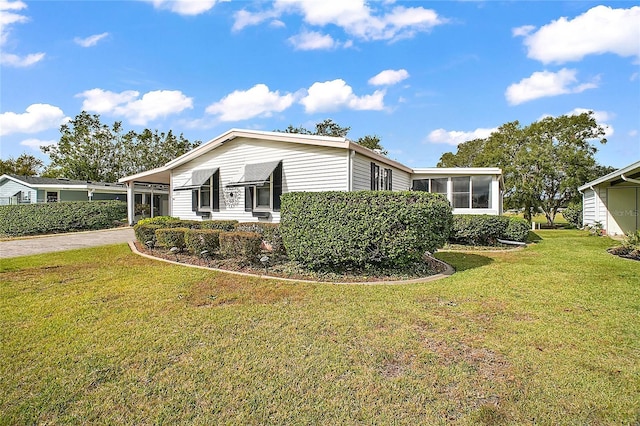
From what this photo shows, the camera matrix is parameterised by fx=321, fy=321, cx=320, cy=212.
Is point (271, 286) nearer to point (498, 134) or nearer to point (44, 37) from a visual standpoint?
point (44, 37)

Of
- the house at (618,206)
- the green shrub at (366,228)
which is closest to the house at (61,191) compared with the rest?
the green shrub at (366,228)

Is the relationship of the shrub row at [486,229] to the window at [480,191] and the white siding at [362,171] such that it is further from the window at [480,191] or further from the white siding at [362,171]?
the white siding at [362,171]

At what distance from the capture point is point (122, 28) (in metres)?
9.73

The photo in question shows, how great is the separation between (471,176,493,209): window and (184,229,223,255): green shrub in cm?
1207

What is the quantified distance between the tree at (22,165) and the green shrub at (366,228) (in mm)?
45512

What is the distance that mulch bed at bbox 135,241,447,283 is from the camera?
644 cm

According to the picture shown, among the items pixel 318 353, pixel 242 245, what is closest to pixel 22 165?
pixel 242 245

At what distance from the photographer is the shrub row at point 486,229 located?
11.6m

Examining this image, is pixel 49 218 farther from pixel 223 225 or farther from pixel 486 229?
pixel 486 229

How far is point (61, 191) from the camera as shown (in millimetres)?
23094

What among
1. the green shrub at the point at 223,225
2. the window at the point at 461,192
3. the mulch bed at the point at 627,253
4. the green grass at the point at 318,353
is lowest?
the green grass at the point at 318,353

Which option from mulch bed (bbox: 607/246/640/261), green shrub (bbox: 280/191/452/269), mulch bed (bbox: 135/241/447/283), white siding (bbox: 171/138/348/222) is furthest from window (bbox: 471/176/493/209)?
green shrub (bbox: 280/191/452/269)

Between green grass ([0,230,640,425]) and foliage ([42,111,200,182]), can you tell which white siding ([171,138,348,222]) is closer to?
green grass ([0,230,640,425])

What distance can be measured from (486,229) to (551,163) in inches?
597
